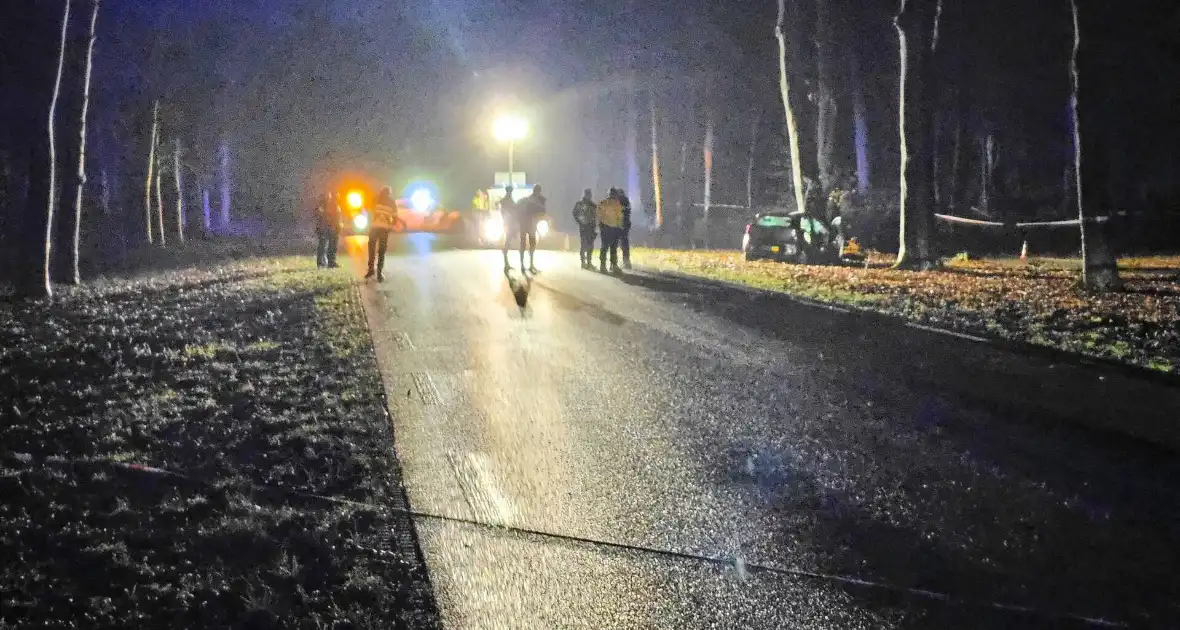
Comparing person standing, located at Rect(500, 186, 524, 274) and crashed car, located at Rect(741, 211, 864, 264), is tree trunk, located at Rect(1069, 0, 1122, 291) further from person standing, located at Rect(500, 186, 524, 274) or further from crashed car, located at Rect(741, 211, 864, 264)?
person standing, located at Rect(500, 186, 524, 274)

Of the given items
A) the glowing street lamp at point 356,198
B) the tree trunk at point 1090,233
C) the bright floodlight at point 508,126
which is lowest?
the tree trunk at point 1090,233

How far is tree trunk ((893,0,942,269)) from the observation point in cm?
1900

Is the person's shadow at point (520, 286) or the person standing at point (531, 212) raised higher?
the person standing at point (531, 212)

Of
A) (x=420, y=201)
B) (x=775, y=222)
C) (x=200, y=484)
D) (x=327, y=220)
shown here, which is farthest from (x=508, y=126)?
(x=200, y=484)

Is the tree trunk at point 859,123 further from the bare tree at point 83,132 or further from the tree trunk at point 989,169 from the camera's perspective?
the bare tree at point 83,132

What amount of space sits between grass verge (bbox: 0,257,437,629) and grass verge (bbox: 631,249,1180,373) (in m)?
7.45

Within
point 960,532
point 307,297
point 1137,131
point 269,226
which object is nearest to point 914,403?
point 960,532

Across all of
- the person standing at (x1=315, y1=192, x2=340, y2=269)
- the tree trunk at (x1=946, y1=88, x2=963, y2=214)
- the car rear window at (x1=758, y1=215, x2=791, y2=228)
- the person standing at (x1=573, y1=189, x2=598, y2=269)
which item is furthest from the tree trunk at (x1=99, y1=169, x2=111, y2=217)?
the tree trunk at (x1=946, y1=88, x2=963, y2=214)

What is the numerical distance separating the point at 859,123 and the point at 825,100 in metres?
6.43

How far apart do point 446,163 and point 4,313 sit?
60.6 metres

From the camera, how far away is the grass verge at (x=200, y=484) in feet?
12.0

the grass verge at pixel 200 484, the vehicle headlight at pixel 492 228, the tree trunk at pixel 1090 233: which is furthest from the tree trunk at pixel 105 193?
the tree trunk at pixel 1090 233

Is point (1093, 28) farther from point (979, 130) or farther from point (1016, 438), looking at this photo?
point (979, 130)

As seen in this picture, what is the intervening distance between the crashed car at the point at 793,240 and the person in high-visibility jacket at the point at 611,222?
224 inches
